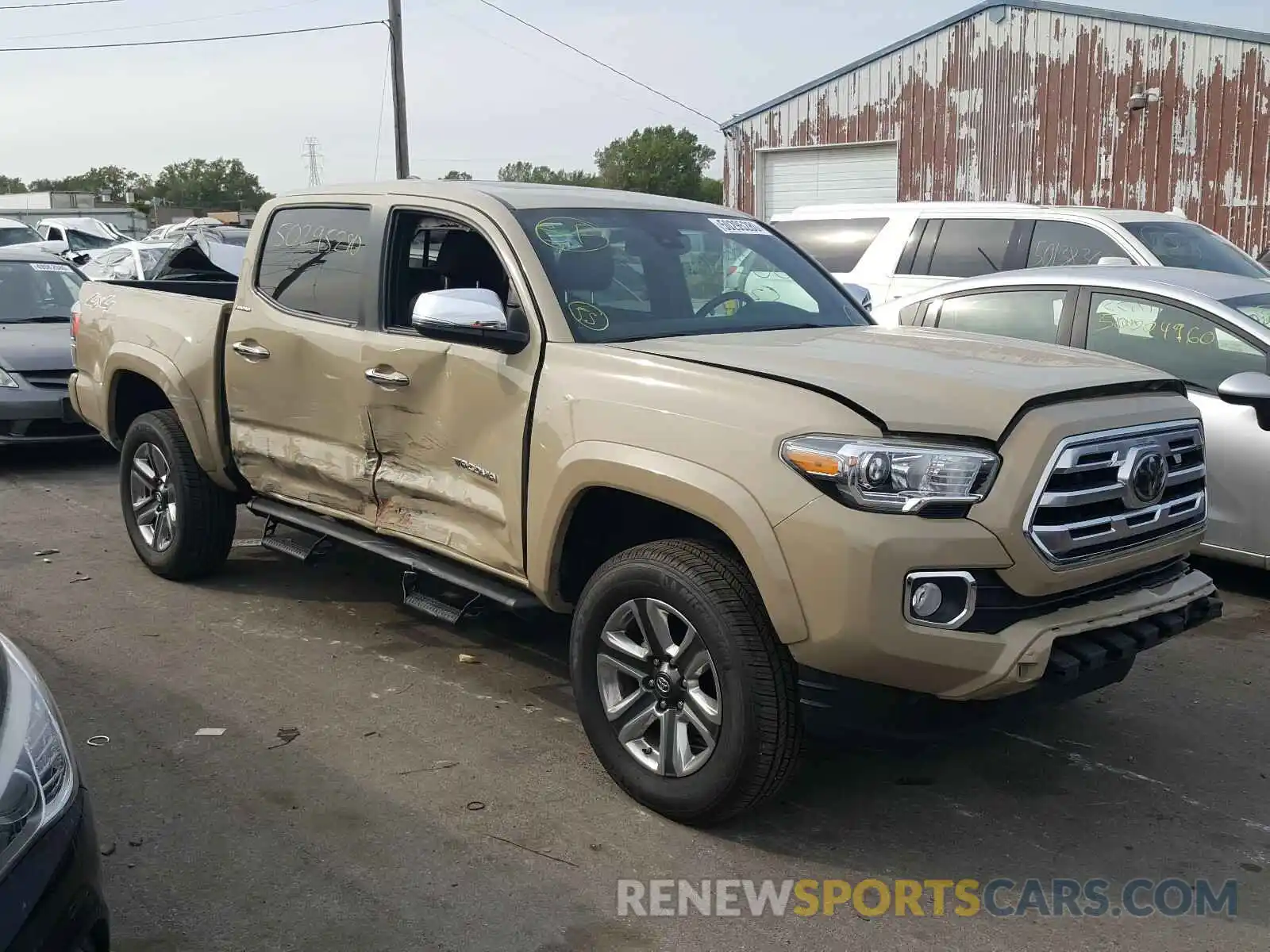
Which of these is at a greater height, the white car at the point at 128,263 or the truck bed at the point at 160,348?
the white car at the point at 128,263

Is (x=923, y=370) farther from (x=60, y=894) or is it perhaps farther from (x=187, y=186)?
(x=187, y=186)

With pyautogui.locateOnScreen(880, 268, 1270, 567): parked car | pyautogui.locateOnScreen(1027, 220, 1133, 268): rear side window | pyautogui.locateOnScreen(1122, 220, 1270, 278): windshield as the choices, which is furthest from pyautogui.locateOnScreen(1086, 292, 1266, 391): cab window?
pyautogui.locateOnScreen(1122, 220, 1270, 278): windshield

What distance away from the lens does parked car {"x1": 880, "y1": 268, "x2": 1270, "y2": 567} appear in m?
5.65

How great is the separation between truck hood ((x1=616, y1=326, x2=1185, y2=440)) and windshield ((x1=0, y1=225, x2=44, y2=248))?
2389 centimetres

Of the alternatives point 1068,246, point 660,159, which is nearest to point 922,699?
point 1068,246

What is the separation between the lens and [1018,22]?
20578 mm

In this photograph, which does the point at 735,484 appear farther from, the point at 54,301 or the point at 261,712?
the point at 54,301

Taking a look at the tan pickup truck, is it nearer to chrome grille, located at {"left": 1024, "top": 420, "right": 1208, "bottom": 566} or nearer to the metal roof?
chrome grille, located at {"left": 1024, "top": 420, "right": 1208, "bottom": 566}

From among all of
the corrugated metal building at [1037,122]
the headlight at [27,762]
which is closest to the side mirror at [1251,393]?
the headlight at [27,762]

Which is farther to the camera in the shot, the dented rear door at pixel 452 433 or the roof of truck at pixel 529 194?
the roof of truck at pixel 529 194

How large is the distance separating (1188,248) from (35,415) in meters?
8.55

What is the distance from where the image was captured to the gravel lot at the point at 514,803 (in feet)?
10.5

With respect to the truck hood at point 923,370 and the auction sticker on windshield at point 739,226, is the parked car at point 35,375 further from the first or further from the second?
the truck hood at point 923,370

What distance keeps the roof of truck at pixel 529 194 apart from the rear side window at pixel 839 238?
16.1 feet
